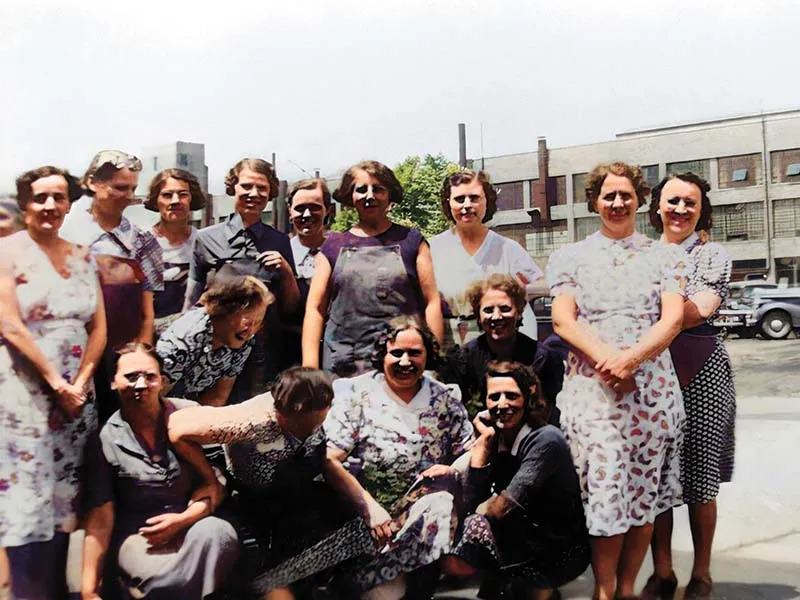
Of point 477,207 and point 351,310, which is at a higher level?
point 477,207

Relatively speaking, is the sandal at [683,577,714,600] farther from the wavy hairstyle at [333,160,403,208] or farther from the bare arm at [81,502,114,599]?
the bare arm at [81,502,114,599]

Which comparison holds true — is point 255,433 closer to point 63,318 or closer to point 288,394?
point 288,394

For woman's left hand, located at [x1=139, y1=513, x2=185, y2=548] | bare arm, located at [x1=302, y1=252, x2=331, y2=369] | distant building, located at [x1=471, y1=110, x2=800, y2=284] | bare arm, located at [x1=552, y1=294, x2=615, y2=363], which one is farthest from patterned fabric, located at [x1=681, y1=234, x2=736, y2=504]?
woman's left hand, located at [x1=139, y1=513, x2=185, y2=548]

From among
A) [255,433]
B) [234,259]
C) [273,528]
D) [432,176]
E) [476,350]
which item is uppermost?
[432,176]

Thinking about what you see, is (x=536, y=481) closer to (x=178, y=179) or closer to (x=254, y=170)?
(x=254, y=170)

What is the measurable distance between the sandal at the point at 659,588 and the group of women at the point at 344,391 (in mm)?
26

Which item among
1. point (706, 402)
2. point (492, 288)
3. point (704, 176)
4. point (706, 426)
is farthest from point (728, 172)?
point (492, 288)

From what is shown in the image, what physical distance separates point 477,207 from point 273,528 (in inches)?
58.3

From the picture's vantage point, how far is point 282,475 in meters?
3.77

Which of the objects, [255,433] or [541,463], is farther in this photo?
[541,463]

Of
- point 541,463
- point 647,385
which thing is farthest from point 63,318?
point 647,385

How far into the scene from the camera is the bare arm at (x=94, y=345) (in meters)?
3.63

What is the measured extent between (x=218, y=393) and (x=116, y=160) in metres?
0.95

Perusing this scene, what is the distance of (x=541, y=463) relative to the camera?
4.05m
